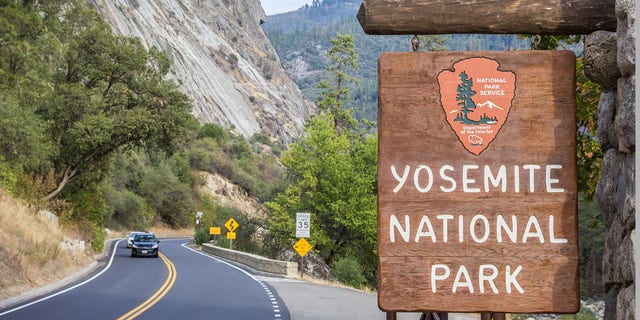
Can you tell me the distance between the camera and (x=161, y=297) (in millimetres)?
21312

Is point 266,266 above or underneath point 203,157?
underneath

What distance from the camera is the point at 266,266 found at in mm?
33250

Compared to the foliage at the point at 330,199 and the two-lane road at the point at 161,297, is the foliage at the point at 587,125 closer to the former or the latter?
the two-lane road at the point at 161,297

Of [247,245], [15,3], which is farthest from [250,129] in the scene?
[15,3]

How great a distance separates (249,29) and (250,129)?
5949cm

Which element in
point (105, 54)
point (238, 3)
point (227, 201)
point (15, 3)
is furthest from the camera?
point (238, 3)

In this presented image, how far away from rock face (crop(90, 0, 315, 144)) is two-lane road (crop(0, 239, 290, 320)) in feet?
200

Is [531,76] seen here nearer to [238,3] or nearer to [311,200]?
[311,200]

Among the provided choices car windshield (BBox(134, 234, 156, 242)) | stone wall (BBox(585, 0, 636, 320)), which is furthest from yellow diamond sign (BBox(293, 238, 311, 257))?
stone wall (BBox(585, 0, 636, 320))

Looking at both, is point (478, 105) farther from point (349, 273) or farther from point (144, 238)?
point (144, 238)

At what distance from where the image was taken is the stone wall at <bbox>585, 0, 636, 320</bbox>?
12.9 ft

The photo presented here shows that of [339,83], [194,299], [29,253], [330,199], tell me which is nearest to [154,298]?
[194,299]

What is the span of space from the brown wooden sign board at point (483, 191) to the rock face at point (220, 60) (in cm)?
8552

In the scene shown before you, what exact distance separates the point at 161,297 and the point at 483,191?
18111mm
